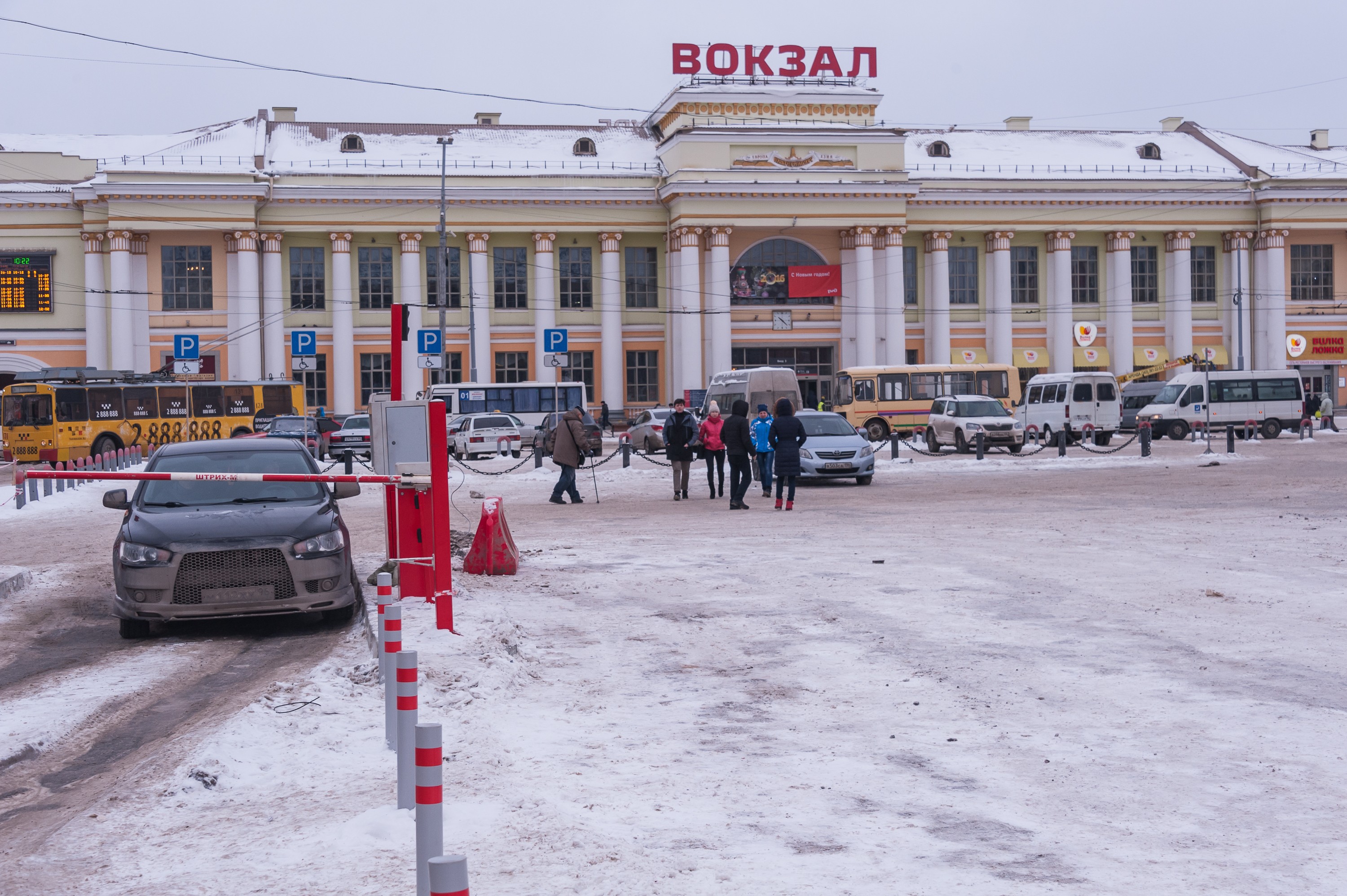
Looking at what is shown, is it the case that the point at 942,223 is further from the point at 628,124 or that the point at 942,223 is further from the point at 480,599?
the point at 480,599

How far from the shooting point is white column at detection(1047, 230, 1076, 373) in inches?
2562

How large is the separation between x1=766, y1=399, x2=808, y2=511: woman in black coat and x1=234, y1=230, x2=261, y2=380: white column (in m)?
42.2

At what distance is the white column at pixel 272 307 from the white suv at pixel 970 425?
3158cm

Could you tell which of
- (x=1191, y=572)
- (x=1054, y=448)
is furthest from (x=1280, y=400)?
(x=1191, y=572)

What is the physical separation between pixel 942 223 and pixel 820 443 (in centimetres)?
3980

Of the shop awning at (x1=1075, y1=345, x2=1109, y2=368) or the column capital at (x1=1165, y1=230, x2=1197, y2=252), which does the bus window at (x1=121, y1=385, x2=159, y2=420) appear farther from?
the column capital at (x1=1165, y1=230, x2=1197, y2=252)

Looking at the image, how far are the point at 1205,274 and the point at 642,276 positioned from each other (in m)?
28.3

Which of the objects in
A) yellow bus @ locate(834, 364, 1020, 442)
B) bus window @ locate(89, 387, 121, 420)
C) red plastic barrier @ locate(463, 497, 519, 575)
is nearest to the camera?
red plastic barrier @ locate(463, 497, 519, 575)

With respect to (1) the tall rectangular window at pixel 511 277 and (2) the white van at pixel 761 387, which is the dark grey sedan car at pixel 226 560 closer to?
(2) the white van at pixel 761 387

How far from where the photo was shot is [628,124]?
224ft

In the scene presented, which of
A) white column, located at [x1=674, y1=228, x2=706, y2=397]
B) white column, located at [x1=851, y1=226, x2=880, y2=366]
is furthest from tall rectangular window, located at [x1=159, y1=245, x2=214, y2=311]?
white column, located at [x1=851, y1=226, x2=880, y2=366]

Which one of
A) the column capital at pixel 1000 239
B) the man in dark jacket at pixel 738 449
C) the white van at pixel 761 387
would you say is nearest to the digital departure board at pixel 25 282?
the white van at pixel 761 387

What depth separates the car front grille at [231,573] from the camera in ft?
34.1

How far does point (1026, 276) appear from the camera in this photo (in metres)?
66.1
